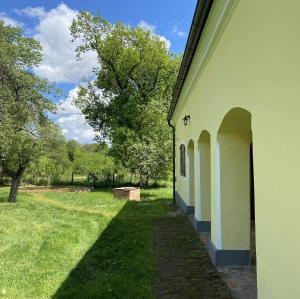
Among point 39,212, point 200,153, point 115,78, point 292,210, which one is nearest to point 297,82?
point 292,210

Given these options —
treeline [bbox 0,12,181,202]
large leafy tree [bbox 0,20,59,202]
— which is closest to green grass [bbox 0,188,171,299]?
large leafy tree [bbox 0,20,59,202]

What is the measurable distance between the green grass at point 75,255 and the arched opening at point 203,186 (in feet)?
4.18

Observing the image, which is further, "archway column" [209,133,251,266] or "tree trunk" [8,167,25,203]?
"tree trunk" [8,167,25,203]

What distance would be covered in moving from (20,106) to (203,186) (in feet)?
32.6

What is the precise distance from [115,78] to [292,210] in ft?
74.9

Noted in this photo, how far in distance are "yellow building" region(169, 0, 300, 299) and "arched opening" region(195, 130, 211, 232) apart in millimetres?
1074

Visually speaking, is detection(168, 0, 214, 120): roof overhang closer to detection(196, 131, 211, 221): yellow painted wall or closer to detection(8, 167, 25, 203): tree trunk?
detection(196, 131, 211, 221): yellow painted wall

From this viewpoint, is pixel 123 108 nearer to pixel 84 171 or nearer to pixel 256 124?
pixel 84 171

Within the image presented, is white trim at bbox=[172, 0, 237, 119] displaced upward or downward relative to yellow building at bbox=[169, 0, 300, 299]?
upward

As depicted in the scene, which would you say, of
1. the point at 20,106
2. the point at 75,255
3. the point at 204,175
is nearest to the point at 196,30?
the point at 204,175

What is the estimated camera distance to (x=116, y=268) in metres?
5.93

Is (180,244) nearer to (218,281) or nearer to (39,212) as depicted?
(218,281)

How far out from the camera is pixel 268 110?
3.22 meters

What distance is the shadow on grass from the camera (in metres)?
4.84
